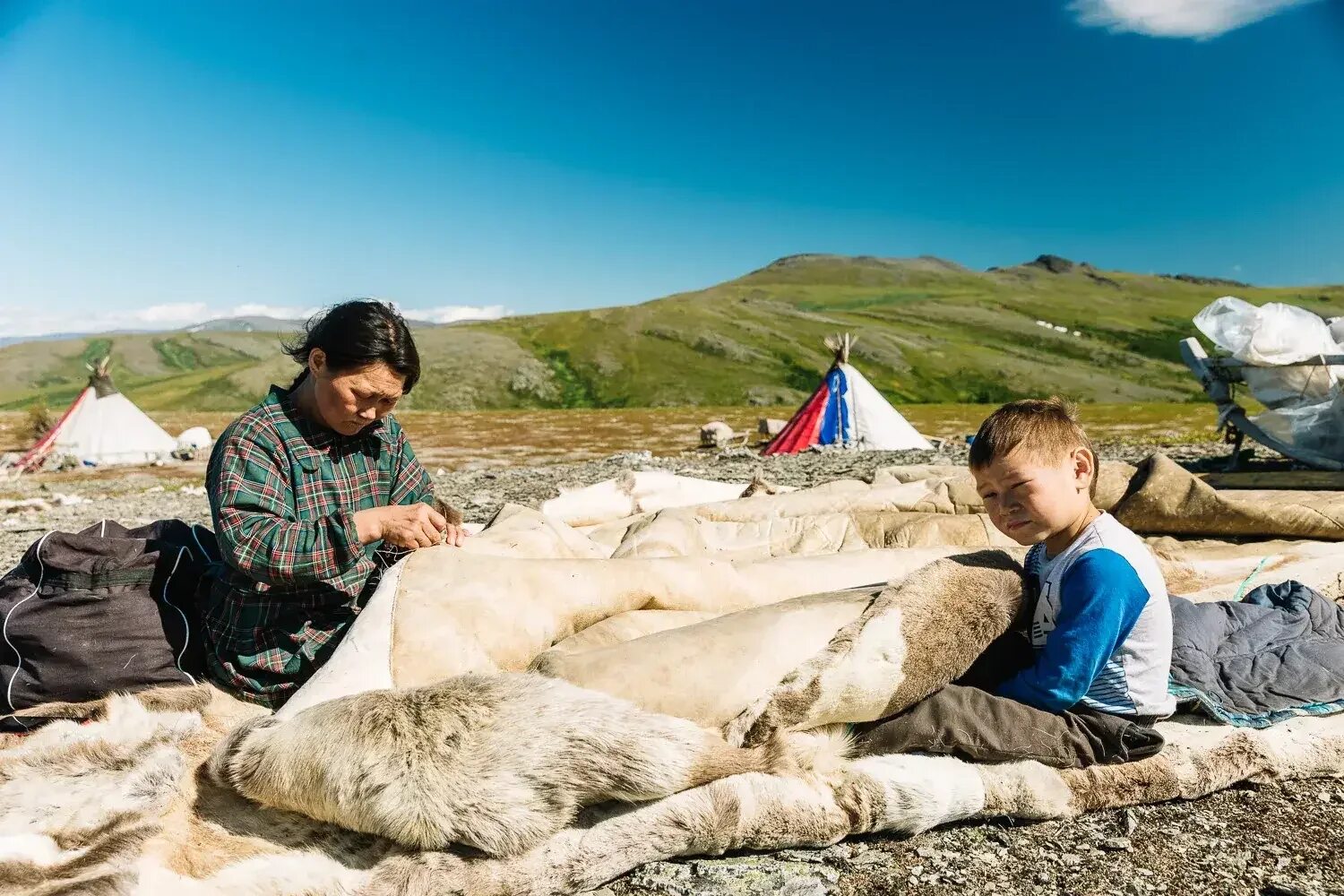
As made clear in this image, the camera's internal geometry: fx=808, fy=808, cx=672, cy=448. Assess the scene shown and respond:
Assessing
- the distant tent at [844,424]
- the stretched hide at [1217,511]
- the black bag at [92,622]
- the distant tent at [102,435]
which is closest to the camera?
the black bag at [92,622]

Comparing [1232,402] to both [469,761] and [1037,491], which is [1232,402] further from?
[469,761]

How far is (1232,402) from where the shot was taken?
10430mm


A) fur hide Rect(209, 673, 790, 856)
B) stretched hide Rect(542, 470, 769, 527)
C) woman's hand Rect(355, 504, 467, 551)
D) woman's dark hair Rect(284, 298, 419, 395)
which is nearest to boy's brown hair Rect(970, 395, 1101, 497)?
fur hide Rect(209, 673, 790, 856)

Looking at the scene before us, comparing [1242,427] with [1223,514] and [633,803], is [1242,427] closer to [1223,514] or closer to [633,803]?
[1223,514]

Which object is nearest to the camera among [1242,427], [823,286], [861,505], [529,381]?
[861,505]

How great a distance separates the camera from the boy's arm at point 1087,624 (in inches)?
117

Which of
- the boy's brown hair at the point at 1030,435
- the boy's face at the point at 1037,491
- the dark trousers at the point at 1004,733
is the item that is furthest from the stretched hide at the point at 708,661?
the boy's brown hair at the point at 1030,435

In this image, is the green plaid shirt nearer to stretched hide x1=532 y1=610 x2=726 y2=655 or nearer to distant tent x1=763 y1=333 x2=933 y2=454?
stretched hide x1=532 y1=610 x2=726 y2=655

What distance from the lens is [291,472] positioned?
337 cm

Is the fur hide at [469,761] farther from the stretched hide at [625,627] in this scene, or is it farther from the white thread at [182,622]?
the white thread at [182,622]

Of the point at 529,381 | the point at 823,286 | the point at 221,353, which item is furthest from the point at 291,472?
the point at 823,286

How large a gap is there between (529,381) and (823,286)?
117769 millimetres

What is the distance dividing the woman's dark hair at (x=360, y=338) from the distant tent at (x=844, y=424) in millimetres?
16245

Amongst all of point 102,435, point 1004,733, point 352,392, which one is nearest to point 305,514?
point 352,392
